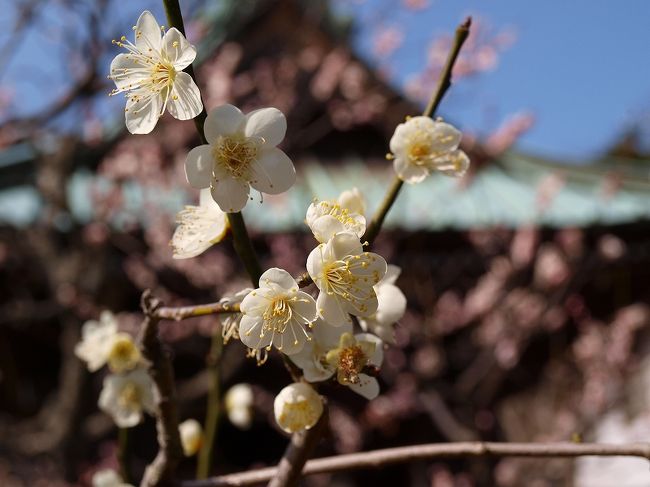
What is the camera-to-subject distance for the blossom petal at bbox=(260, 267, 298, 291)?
2.06ft

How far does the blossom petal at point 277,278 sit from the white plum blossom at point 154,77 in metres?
0.18

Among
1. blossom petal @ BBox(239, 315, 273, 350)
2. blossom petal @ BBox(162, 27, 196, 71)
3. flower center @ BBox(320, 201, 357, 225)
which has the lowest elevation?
blossom petal @ BBox(239, 315, 273, 350)

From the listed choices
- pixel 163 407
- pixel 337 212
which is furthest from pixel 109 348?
pixel 337 212

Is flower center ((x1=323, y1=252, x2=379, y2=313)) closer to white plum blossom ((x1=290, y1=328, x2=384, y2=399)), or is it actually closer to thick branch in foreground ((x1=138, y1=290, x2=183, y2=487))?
white plum blossom ((x1=290, y1=328, x2=384, y2=399))

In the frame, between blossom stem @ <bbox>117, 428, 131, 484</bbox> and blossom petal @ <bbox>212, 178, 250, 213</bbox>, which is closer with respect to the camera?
blossom petal @ <bbox>212, 178, 250, 213</bbox>

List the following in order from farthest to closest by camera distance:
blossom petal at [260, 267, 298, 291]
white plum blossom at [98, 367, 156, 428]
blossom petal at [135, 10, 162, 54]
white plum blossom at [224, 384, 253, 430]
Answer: white plum blossom at [224, 384, 253, 430] → white plum blossom at [98, 367, 156, 428] → blossom petal at [135, 10, 162, 54] → blossom petal at [260, 267, 298, 291]

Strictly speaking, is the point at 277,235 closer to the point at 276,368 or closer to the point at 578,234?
the point at 276,368

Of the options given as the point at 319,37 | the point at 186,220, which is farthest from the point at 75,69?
the point at 186,220

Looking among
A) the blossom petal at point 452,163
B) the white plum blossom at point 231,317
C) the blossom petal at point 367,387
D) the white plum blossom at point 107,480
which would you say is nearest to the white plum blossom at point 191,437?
the white plum blossom at point 107,480

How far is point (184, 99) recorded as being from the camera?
650mm

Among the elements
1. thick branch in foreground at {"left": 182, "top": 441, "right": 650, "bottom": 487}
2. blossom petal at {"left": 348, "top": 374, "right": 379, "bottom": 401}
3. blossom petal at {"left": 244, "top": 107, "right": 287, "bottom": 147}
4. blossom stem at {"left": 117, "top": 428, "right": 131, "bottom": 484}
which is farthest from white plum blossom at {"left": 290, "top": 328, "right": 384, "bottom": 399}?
blossom stem at {"left": 117, "top": 428, "right": 131, "bottom": 484}

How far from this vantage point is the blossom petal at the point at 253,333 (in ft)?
2.11

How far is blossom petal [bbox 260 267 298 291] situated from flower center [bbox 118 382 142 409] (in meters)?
0.48

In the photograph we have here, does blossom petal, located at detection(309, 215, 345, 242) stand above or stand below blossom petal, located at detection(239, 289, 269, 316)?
above
